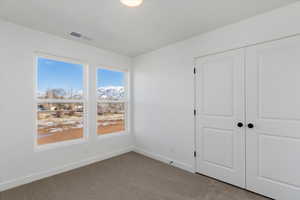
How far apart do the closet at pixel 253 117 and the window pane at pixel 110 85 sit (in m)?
2.11

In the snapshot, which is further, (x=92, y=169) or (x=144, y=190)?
(x=92, y=169)

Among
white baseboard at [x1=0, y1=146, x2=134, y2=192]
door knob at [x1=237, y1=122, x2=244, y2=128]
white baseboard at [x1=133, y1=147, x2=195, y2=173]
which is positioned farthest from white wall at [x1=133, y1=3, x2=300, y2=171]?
white baseboard at [x1=0, y1=146, x2=134, y2=192]

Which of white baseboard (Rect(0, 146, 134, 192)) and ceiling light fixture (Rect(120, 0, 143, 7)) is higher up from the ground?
ceiling light fixture (Rect(120, 0, 143, 7))

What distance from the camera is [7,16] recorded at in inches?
85.0

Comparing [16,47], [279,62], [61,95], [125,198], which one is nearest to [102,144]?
[61,95]

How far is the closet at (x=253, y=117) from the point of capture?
1912 millimetres

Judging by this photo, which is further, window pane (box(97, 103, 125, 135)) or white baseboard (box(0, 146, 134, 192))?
window pane (box(97, 103, 125, 135))

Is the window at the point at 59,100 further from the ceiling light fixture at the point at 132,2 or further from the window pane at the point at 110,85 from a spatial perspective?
the ceiling light fixture at the point at 132,2

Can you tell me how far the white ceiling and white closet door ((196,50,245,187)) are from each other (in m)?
0.60

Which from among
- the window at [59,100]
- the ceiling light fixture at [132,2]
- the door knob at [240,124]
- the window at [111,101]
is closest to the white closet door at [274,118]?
the door knob at [240,124]

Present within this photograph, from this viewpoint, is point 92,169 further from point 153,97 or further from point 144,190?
point 153,97

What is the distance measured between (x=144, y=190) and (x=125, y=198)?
1.03 ft

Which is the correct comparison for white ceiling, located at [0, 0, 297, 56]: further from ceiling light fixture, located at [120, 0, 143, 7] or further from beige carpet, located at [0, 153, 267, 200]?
beige carpet, located at [0, 153, 267, 200]

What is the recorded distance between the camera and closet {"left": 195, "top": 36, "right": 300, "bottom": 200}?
1912 millimetres
